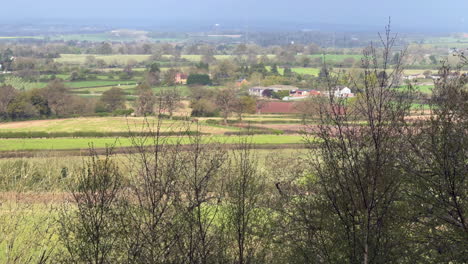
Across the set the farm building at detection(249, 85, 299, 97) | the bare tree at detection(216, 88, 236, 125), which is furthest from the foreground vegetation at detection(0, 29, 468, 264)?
the farm building at detection(249, 85, 299, 97)

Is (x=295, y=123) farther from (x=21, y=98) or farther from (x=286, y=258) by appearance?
(x=286, y=258)

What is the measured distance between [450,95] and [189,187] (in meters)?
3.89

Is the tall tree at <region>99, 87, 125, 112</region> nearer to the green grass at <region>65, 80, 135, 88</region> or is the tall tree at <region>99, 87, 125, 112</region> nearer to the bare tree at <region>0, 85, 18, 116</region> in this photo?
the bare tree at <region>0, 85, 18, 116</region>

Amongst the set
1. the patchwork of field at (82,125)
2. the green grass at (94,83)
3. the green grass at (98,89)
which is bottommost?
the patchwork of field at (82,125)

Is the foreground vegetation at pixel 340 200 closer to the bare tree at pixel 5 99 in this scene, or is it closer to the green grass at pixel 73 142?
the green grass at pixel 73 142

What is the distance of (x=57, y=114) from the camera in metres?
38.1

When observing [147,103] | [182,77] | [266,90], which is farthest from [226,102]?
[182,77]

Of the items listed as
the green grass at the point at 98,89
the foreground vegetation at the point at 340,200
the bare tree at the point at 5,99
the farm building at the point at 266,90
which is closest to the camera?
the foreground vegetation at the point at 340,200

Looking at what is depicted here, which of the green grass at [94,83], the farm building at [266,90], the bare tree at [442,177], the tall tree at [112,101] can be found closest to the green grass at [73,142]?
the tall tree at [112,101]

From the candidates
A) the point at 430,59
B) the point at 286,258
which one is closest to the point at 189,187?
the point at 286,258

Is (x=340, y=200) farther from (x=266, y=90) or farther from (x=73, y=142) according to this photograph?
(x=266, y=90)

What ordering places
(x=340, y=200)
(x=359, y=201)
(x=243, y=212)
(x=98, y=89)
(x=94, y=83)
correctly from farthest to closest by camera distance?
(x=94, y=83) < (x=98, y=89) < (x=243, y=212) < (x=340, y=200) < (x=359, y=201)

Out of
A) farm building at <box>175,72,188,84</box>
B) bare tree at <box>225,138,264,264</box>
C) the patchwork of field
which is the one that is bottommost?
the patchwork of field

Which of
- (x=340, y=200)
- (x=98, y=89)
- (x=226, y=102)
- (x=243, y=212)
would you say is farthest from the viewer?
(x=98, y=89)
